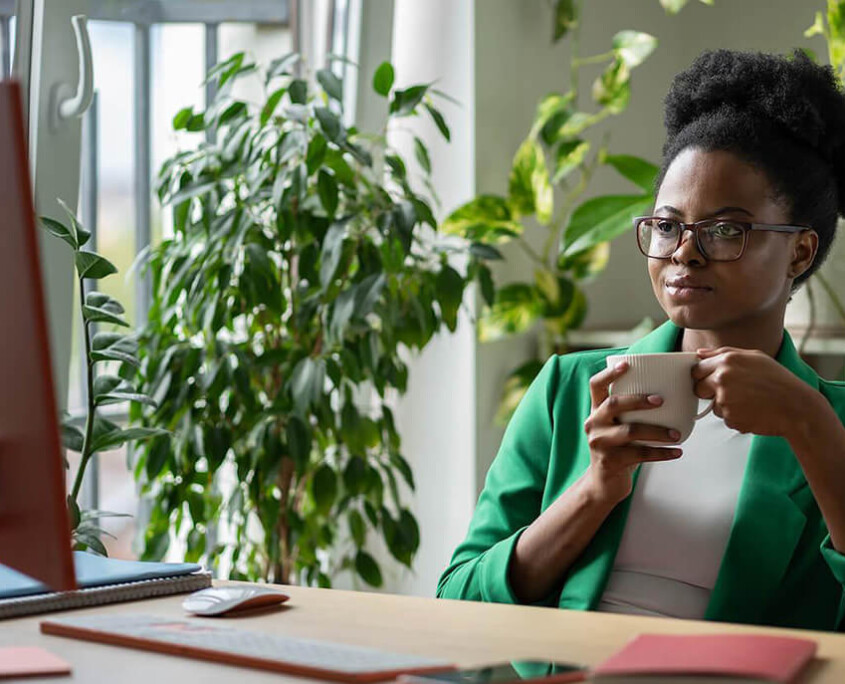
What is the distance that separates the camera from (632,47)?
113 inches

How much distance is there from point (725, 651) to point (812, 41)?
266cm

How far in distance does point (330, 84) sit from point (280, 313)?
0.47m

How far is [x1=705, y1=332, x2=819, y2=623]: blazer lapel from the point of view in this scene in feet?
4.36

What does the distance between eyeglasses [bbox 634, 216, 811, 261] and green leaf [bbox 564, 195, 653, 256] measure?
1.30m

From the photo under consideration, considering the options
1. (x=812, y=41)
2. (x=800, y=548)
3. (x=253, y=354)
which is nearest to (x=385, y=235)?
(x=253, y=354)

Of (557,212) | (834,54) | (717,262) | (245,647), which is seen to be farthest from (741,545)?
(557,212)

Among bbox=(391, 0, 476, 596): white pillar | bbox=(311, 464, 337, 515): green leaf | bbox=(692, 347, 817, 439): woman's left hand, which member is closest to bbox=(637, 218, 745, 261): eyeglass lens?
bbox=(692, 347, 817, 439): woman's left hand

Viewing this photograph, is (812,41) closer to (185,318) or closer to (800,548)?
(185,318)

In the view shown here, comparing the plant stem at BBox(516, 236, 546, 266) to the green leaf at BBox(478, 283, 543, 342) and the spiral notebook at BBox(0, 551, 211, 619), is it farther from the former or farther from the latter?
the spiral notebook at BBox(0, 551, 211, 619)

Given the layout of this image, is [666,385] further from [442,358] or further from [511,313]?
[442,358]

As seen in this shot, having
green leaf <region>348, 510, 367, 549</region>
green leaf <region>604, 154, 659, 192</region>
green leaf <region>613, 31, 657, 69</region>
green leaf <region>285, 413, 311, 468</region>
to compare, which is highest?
green leaf <region>613, 31, 657, 69</region>

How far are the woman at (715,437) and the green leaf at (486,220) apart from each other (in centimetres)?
125

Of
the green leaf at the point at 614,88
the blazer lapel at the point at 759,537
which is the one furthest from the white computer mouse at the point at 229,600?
the green leaf at the point at 614,88

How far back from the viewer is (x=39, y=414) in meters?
0.80
